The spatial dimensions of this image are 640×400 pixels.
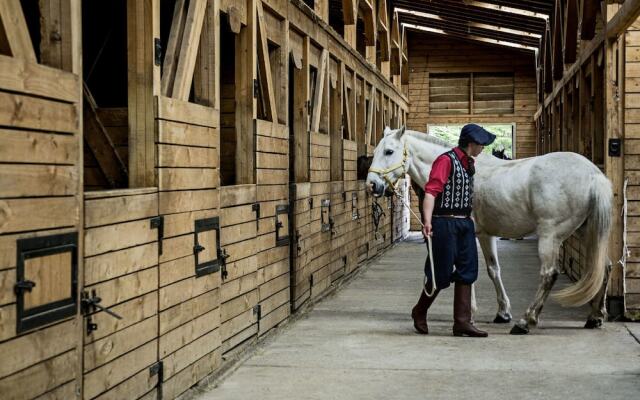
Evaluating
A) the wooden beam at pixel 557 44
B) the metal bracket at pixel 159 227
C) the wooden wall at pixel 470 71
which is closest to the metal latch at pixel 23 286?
the metal bracket at pixel 159 227

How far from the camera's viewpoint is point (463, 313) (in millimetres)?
7090

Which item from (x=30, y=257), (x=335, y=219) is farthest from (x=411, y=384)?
(x=335, y=219)

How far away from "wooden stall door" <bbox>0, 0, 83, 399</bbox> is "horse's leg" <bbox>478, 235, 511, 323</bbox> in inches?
197

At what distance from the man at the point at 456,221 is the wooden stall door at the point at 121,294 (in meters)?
3.03

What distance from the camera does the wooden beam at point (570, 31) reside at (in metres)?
11.1

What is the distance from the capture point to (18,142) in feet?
10.3

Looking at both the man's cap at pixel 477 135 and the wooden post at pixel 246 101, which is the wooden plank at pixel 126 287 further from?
the man's cap at pixel 477 135

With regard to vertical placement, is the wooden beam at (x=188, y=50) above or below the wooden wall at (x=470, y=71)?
below

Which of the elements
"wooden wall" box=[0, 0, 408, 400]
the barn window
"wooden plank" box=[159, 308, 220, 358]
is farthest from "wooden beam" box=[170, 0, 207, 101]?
the barn window

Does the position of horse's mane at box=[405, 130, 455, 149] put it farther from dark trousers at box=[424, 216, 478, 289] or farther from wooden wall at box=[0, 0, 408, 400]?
wooden wall at box=[0, 0, 408, 400]

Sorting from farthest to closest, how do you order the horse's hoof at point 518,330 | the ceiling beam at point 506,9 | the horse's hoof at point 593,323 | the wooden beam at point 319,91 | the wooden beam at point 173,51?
the ceiling beam at point 506,9
the wooden beam at point 319,91
the horse's hoof at point 593,323
the horse's hoof at point 518,330
the wooden beam at point 173,51

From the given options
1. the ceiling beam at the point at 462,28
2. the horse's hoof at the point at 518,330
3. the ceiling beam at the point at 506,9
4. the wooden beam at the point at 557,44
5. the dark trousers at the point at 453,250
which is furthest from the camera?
the ceiling beam at the point at 462,28

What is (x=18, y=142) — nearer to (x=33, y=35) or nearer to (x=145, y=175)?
(x=145, y=175)

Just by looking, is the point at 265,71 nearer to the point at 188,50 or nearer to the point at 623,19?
the point at 188,50
